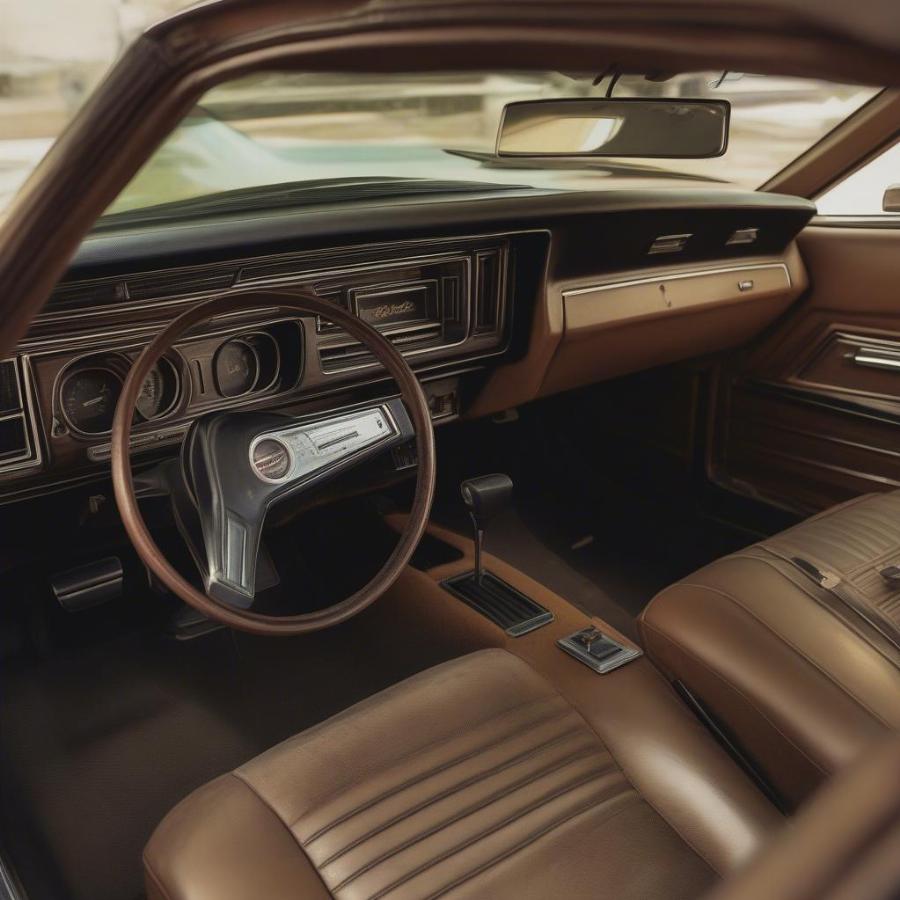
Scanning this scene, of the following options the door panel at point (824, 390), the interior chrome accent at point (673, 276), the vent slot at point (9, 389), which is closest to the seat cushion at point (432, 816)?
the vent slot at point (9, 389)

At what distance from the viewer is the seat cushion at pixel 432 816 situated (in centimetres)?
105

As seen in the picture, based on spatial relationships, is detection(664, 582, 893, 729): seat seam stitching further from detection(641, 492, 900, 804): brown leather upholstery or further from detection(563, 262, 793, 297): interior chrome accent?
detection(563, 262, 793, 297): interior chrome accent

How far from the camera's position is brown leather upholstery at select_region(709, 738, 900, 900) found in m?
0.37

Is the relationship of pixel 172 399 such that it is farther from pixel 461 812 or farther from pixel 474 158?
pixel 474 158

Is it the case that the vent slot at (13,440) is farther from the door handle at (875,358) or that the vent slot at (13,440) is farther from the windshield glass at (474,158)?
the door handle at (875,358)

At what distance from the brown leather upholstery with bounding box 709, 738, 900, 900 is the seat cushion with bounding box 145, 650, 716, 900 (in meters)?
0.68

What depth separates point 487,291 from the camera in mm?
2203

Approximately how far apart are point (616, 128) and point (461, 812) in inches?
37.0

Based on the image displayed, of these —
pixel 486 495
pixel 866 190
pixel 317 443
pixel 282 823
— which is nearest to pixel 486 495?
pixel 486 495

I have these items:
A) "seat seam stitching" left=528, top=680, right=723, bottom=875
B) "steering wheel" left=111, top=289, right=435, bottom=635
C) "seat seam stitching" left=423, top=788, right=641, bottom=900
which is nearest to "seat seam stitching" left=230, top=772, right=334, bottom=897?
"seat seam stitching" left=423, top=788, right=641, bottom=900

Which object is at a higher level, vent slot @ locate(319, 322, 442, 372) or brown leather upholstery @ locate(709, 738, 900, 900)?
brown leather upholstery @ locate(709, 738, 900, 900)

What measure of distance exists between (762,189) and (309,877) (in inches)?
93.8

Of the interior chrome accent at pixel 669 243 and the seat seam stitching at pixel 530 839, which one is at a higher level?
the interior chrome accent at pixel 669 243

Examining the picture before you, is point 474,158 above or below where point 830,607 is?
above
